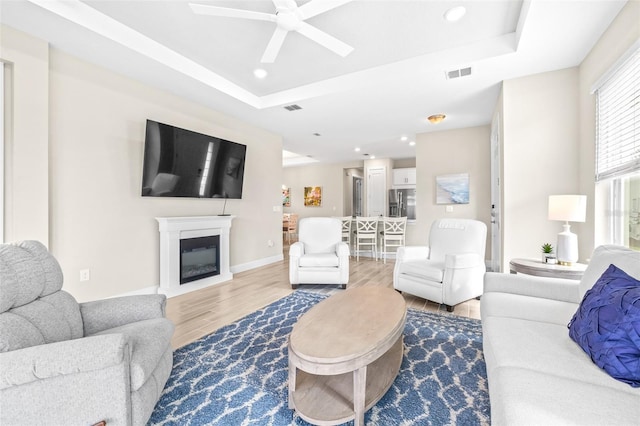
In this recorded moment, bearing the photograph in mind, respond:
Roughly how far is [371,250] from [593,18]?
4.97 metres

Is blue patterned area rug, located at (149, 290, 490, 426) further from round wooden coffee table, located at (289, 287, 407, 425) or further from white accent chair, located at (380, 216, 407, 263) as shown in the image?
white accent chair, located at (380, 216, 407, 263)

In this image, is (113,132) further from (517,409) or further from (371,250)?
(371,250)

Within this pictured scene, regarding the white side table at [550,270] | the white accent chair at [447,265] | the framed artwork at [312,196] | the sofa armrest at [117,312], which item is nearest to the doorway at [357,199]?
the framed artwork at [312,196]

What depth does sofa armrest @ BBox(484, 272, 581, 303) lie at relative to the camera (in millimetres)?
1763

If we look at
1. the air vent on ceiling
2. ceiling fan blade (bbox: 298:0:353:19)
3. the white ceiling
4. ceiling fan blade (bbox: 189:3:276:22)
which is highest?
the white ceiling

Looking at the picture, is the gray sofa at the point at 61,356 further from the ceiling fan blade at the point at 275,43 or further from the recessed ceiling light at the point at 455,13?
the recessed ceiling light at the point at 455,13

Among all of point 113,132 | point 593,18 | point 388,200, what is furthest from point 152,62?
point 388,200

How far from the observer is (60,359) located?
3.20 ft

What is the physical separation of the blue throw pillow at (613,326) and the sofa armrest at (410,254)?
6.12ft

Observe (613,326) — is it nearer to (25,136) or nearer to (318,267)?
(318,267)

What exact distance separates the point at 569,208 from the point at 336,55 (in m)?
2.61

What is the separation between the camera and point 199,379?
167cm

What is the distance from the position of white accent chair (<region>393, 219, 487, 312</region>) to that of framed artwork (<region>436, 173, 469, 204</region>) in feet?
6.38

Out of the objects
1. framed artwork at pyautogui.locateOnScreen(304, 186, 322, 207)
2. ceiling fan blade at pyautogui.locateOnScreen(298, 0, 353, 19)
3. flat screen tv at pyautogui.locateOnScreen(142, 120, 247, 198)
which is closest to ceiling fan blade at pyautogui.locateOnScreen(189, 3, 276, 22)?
ceiling fan blade at pyautogui.locateOnScreen(298, 0, 353, 19)
